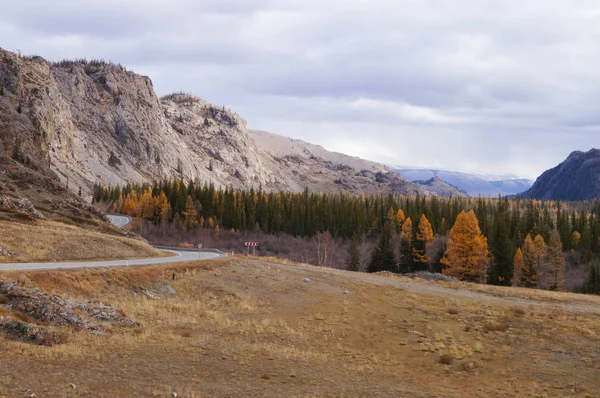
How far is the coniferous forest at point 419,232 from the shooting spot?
246 feet

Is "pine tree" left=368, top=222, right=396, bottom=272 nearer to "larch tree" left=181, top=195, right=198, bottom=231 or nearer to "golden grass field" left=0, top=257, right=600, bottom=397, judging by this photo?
"golden grass field" left=0, top=257, right=600, bottom=397

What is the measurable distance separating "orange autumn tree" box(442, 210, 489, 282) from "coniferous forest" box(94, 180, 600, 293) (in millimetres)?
133

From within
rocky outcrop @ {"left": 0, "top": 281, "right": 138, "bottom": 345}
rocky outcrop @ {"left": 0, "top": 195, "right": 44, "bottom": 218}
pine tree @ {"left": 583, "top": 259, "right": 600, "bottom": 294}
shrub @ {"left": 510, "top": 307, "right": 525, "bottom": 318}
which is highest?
rocky outcrop @ {"left": 0, "top": 195, "right": 44, "bottom": 218}

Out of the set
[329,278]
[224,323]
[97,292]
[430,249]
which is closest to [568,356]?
[224,323]

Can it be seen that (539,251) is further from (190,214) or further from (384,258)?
(190,214)

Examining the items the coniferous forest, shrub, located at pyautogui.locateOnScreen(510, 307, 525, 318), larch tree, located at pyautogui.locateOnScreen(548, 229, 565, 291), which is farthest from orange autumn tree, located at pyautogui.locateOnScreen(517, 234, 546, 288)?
shrub, located at pyautogui.locateOnScreen(510, 307, 525, 318)

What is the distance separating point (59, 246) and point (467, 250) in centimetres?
5247

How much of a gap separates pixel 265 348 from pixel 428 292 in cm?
2524

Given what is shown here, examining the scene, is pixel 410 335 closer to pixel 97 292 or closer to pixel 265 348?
pixel 265 348

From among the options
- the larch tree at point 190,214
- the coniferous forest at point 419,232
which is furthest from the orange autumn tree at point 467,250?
the larch tree at point 190,214

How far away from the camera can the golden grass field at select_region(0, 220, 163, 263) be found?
36062mm

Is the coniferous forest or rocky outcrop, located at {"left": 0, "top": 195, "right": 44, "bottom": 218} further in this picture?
the coniferous forest

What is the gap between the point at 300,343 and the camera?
24.8m

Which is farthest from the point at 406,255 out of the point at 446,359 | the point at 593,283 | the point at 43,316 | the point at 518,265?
the point at 43,316
